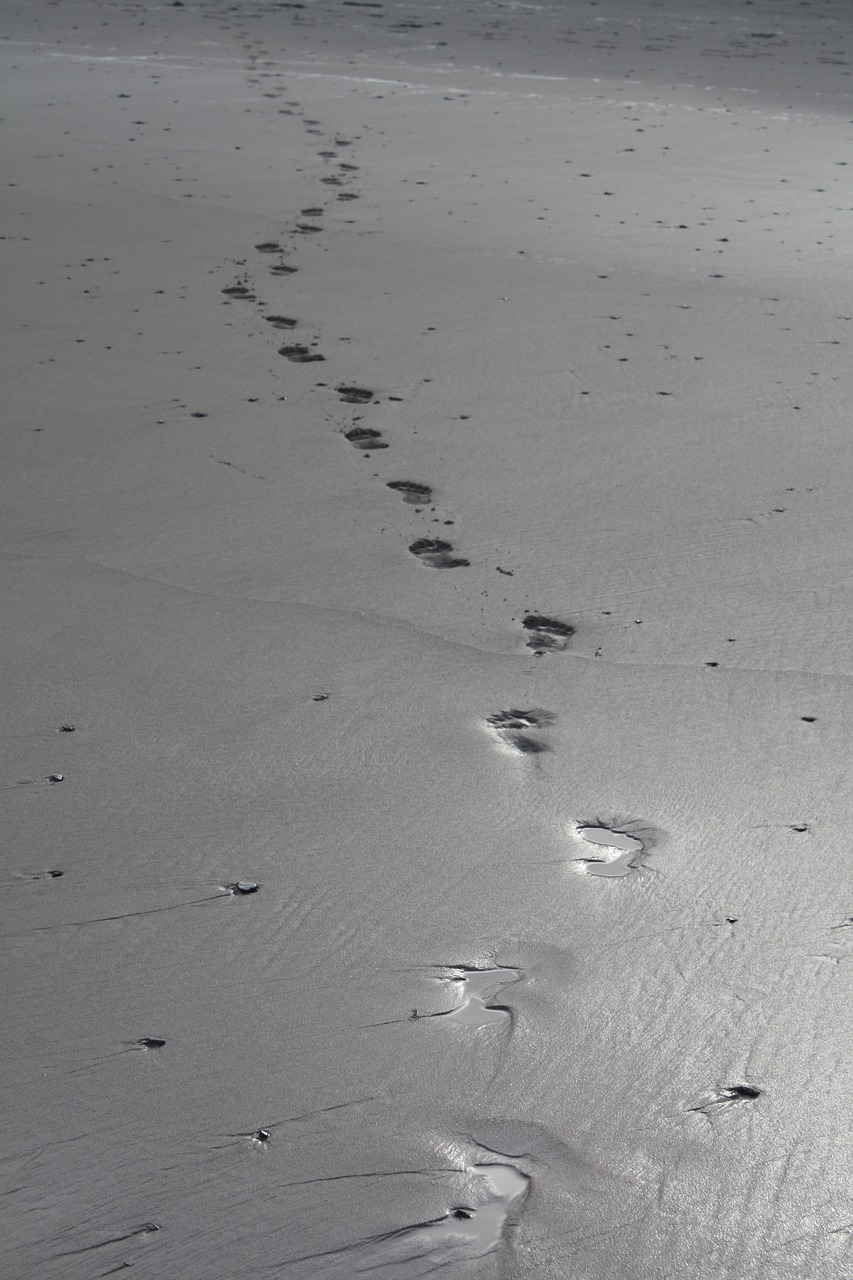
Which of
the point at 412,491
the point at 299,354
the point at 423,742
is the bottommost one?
the point at 423,742

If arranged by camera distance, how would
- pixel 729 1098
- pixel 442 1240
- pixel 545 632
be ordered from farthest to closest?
pixel 545 632
pixel 729 1098
pixel 442 1240

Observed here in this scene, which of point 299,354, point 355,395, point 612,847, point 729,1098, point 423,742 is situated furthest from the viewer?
point 299,354

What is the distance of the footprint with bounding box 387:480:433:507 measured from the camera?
2898 millimetres

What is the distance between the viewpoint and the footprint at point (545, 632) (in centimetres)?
237

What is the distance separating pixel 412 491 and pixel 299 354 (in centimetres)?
95

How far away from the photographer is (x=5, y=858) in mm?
1804

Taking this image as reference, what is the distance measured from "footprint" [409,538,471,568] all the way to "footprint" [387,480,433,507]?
184 millimetres

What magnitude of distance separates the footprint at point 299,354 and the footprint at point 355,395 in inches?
Answer: 9.1

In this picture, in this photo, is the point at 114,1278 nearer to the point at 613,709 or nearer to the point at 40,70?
the point at 613,709

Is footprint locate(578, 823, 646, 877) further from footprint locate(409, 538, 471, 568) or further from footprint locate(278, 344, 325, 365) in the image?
footprint locate(278, 344, 325, 365)

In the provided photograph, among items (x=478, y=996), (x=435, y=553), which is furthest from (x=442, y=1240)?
(x=435, y=553)

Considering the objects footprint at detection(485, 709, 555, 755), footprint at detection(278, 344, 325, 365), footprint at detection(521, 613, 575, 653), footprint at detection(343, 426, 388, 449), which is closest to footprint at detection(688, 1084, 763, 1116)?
footprint at detection(485, 709, 555, 755)

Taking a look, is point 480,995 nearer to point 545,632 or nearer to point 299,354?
point 545,632

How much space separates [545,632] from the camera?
7.91 ft
